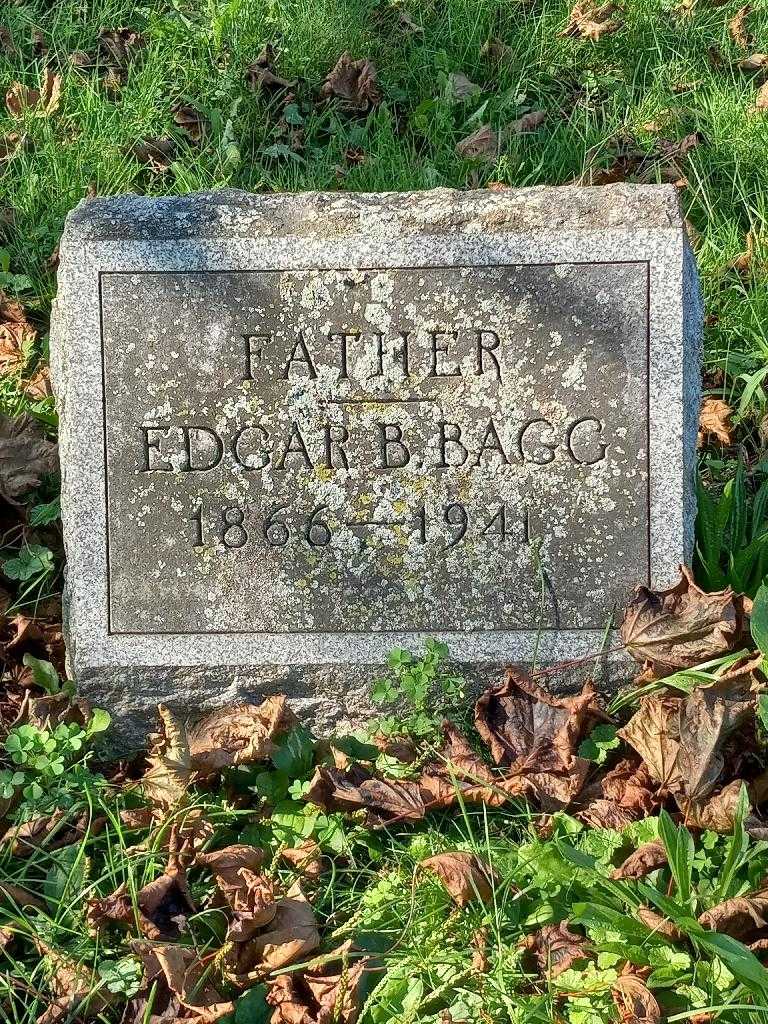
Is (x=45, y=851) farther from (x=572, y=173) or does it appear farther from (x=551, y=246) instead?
(x=572, y=173)

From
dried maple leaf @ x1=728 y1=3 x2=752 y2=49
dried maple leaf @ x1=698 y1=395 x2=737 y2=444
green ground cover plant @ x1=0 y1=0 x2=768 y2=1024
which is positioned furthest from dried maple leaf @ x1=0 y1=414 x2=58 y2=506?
dried maple leaf @ x1=728 y1=3 x2=752 y2=49

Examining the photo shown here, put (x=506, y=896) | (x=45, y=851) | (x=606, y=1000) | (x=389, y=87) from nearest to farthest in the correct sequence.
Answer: (x=606, y=1000) < (x=506, y=896) < (x=45, y=851) < (x=389, y=87)

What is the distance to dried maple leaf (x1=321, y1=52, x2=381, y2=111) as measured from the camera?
13.3ft

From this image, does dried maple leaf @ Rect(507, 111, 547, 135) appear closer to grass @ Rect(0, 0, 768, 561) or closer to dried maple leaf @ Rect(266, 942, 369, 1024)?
grass @ Rect(0, 0, 768, 561)

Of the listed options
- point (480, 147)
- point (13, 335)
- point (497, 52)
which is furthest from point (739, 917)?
point (497, 52)

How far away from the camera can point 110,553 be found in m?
2.46

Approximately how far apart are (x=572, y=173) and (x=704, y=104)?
0.61 meters

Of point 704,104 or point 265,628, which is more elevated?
point 704,104

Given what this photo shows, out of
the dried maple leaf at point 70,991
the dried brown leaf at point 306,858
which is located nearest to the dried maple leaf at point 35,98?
the dried brown leaf at point 306,858

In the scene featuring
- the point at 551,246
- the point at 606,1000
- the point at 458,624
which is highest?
the point at 551,246

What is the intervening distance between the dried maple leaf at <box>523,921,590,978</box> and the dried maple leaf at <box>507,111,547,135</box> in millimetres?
3021

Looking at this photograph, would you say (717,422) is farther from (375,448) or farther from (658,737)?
(658,737)

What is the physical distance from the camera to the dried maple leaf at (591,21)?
4.20 metres

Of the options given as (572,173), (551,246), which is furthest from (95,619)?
(572,173)
